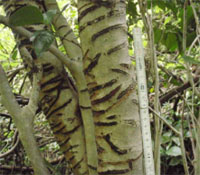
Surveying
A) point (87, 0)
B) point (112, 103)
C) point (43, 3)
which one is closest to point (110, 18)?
point (87, 0)

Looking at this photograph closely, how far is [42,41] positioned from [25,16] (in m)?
0.08

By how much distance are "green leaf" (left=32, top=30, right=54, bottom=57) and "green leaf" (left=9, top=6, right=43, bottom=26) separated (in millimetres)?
43

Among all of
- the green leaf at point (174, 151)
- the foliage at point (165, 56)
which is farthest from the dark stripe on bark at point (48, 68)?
the green leaf at point (174, 151)

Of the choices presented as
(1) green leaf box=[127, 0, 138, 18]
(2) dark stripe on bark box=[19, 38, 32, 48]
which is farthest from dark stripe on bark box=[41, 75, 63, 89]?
(1) green leaf box=[127, 0, 138, 18]

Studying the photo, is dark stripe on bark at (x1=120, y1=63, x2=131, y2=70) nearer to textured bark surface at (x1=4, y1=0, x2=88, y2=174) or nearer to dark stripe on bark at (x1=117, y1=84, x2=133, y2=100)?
dark stripe on bark at (x1=117, y1=84, x2=133, y2=100)

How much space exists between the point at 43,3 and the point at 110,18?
31 centimetres

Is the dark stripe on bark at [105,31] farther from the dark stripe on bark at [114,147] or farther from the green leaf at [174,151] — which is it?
the green leaf at [174,151]

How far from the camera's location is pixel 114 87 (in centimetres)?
55

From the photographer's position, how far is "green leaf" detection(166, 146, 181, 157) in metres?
1.19

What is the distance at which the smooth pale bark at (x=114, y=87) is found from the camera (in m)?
0.55

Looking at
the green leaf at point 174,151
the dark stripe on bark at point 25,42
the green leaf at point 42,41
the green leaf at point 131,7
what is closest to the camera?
the green leaf at point 42,41

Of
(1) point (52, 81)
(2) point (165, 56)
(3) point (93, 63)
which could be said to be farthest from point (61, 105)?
(2) point (165, 56)

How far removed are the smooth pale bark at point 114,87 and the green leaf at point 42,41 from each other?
97 mm

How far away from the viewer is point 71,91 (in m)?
0.74
